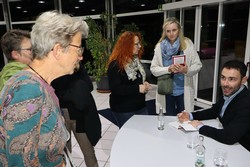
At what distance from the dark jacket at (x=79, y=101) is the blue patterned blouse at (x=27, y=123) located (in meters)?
1.09

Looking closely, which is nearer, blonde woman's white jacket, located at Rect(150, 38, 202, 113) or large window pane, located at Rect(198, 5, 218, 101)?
blonde woman's white jacket, located at Rect(150, 38, 202, 113)

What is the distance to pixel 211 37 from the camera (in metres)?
4.67

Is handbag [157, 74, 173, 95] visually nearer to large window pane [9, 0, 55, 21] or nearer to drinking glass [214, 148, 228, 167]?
drinking glass [214, 148, 228, 167]

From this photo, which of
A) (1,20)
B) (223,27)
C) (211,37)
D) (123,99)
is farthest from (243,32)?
(1,20)

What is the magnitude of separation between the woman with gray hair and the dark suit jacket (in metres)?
1.19

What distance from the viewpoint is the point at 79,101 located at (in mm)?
2000

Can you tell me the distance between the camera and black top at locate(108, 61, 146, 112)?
87.7 inches

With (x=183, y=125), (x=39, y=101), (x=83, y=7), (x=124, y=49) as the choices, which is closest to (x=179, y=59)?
(x=124, y=49)

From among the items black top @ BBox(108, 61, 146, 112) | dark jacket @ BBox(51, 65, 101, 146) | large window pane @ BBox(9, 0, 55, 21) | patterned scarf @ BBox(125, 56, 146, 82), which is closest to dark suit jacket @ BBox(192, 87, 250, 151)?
black top @ BBox(108, 61, 146, 112)

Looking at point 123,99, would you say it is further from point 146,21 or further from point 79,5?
point 79,5

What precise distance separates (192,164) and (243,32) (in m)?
3.58

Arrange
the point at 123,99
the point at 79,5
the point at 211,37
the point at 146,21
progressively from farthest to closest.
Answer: the point at 79,5 < the point at 146,21 < the point at 211,37 < the point at 123,99

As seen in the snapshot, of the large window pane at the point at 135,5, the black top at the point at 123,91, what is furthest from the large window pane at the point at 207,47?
the black top at the point at 123,91

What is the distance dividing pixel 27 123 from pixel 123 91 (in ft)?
4.78
